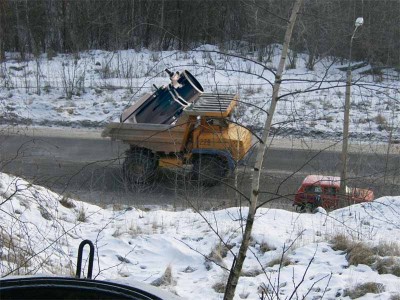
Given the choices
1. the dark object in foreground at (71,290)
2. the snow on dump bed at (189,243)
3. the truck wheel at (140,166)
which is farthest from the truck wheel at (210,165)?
the dark object in foreground at (71,290)

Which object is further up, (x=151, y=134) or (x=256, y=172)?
(x=256, y=172)

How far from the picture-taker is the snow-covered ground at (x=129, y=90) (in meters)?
17.0

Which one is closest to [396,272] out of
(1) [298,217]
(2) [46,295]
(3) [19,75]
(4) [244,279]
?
(4) [244,279]

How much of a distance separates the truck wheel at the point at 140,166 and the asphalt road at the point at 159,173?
0.62 feet

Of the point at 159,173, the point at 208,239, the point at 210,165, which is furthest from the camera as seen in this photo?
the point at 159,173

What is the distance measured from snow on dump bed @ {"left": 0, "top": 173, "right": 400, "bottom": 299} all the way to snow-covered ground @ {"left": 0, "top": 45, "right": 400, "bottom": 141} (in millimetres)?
7763

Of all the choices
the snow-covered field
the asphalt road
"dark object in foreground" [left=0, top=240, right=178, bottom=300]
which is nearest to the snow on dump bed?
the snow-covered field

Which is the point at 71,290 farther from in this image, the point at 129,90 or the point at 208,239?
the point at 129,90

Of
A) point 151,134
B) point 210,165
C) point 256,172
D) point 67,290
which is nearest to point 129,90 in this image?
point 151,134

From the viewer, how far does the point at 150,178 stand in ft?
39.5

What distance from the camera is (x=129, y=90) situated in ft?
65.7

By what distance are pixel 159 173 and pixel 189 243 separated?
5.55 metres

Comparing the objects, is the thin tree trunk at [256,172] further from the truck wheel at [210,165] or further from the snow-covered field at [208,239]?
the truck wheel at [210,165]

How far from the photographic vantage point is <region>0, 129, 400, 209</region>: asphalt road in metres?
10.2
